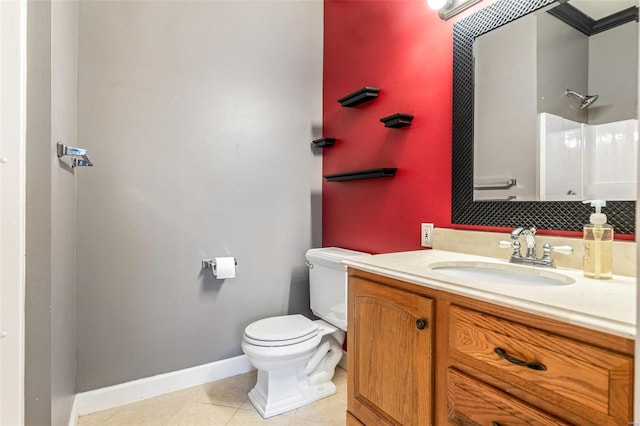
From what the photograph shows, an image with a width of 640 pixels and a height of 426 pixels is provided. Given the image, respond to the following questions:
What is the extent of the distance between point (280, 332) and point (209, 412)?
1.80ft

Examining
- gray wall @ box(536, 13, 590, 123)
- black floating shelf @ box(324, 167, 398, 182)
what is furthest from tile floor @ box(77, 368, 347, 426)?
gray wall @ box(536, 13, 590, 123)

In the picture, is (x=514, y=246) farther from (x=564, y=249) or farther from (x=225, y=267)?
(x=225, y=267)

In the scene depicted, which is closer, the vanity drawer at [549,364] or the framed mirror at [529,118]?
the vanity drawer at [549,364]

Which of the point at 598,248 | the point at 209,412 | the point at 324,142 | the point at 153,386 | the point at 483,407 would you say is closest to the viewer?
the point at 483,407

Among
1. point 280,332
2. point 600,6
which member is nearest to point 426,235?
point 280,332

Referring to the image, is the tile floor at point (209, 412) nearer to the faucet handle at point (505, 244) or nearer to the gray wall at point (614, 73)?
the faucet handle at point (505, 244)

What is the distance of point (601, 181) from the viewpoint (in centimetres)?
107

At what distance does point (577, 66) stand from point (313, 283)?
5.42 ft

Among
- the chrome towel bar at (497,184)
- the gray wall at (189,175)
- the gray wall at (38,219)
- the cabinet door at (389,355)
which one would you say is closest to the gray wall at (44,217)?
the gray wall at (38,219)

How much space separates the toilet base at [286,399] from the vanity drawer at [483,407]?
43.0 inches

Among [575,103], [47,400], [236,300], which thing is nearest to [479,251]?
[575,103]

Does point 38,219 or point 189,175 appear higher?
point 189,175

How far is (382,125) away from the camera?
188cm

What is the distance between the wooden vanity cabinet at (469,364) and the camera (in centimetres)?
64
